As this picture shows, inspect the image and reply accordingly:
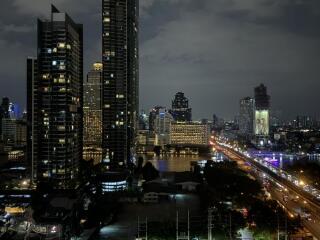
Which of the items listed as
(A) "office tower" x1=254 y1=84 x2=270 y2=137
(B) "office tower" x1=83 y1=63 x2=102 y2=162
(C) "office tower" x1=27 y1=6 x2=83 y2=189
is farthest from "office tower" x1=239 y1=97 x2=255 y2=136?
(C) "office tower" x1=27 y1=6 x2=83 y2=189

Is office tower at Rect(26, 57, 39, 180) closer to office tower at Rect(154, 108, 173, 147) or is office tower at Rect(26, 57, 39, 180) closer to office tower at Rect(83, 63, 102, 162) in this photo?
office tower at Rect(83, 63, 102, 162)

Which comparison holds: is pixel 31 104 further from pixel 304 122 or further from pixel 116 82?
pixel 304 122

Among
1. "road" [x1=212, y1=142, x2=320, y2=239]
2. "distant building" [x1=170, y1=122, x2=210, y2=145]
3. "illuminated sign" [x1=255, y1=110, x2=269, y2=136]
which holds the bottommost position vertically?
"road" [x1=212, y1=142, x2=320, y2=239]

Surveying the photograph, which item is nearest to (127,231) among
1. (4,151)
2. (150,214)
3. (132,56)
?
(150,214)

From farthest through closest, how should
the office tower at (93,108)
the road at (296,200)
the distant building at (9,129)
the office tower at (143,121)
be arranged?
the office tower at (143,121) → the distant building at (9,129) → the office tower at (93,108) → the road at (296,200)

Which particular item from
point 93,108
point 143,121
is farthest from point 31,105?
point 143,121

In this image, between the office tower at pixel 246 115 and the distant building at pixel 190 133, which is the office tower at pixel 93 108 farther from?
the office tower at pixel 246 115

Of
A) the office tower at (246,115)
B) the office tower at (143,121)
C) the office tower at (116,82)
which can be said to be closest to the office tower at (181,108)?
the office tower at (143,121)
